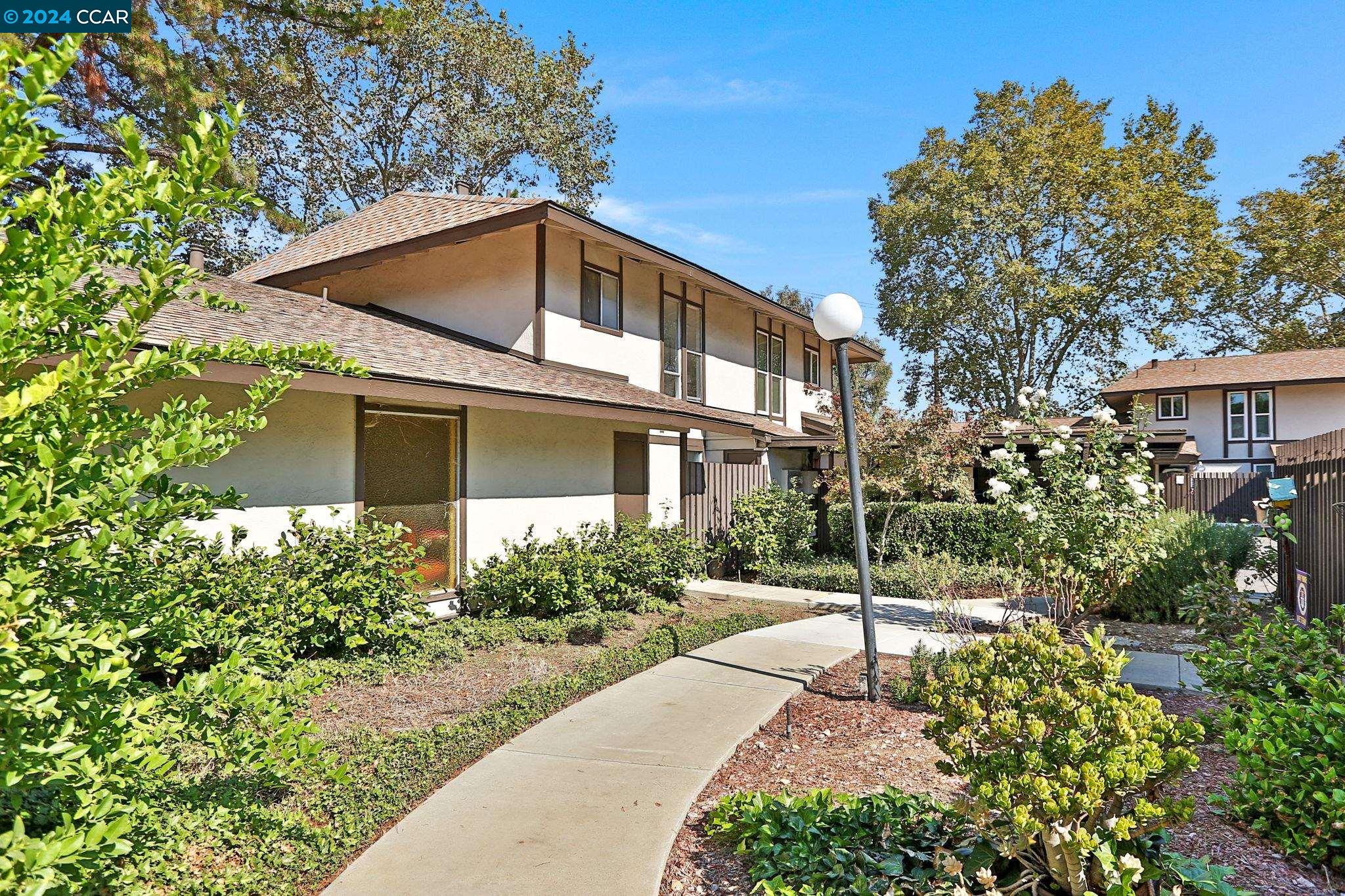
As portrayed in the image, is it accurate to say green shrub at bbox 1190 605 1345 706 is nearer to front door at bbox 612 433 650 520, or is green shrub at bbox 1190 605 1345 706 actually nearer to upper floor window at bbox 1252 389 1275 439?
front door at bbox 612 433 650 520

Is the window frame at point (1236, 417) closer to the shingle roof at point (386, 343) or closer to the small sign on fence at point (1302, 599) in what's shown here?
the shingle roof at point (386, 343)

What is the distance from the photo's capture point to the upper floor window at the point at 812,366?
872 inches

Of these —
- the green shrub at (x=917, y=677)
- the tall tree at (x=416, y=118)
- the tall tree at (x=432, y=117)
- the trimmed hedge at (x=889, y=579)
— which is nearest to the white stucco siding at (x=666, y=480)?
the trimmed hedge at (x=889, y=579)

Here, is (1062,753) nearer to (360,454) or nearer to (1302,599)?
(1302,599)

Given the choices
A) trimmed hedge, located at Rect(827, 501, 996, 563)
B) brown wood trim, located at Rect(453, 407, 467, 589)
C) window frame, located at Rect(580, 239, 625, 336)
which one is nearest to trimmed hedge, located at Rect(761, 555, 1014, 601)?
trimmed hedge, located at Rect(827, 501, 996, 563)

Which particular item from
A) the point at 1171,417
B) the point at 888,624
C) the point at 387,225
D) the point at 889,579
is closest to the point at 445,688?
the point at 888,624

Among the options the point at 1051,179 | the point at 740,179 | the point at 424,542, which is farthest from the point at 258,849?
the point at 1051,179

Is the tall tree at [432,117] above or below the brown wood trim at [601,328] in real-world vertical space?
above

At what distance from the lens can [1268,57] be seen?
1488 centimetres

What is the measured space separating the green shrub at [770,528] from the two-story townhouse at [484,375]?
50.7 inches

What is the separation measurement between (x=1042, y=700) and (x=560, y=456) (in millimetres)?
8675

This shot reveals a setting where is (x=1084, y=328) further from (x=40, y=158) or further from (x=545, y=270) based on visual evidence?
(x=40, y=158)

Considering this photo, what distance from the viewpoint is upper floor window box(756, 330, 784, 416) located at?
19.3 m

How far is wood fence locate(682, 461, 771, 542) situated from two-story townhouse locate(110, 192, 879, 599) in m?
0.35
